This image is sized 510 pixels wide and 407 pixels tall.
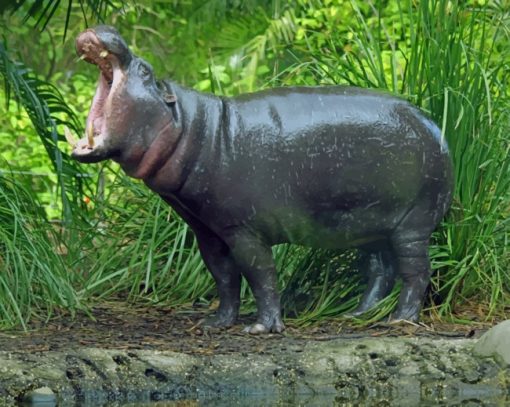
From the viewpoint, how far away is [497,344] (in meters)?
6.57

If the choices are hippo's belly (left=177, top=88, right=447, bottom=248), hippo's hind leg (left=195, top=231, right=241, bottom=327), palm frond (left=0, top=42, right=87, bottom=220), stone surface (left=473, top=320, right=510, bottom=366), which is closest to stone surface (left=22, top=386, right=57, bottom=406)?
hippo's belly (left=177, top=88, right=447, bottom=248)

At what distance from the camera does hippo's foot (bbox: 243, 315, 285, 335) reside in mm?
7004

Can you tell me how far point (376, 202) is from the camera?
7066 millimetres

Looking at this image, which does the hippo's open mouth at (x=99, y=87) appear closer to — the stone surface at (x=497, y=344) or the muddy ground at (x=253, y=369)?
the muddy ground at (x=253, y=369)

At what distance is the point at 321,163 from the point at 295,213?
0.26 m

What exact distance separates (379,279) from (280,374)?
4.05 feet

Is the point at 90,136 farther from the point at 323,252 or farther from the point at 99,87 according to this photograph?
the point at 323,252

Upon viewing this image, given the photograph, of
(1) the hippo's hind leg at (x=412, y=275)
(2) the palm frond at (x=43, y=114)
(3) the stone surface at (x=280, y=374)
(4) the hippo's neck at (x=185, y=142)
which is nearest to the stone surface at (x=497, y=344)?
(3) the stone surface at (x=280, y=374)

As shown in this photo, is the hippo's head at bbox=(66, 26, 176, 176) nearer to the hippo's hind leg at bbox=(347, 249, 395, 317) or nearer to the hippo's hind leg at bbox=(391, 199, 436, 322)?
the hippo's hind leg at bbox=(391, 199, 436, 322)

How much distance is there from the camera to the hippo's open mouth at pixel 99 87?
6488mm

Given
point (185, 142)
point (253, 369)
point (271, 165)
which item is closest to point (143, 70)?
point (185, 142)

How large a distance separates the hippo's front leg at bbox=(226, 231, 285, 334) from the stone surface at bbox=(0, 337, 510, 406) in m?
0.42

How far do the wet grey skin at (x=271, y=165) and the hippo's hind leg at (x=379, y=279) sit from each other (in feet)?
0.61

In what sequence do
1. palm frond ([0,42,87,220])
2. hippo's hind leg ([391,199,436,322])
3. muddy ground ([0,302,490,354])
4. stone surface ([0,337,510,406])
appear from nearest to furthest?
stone surface ([0,337,510,406]), muddy ground ([0,302,490,354]), hippo's hind leg ([391,199,436,322]), palm frond ([0,42,87,220])
